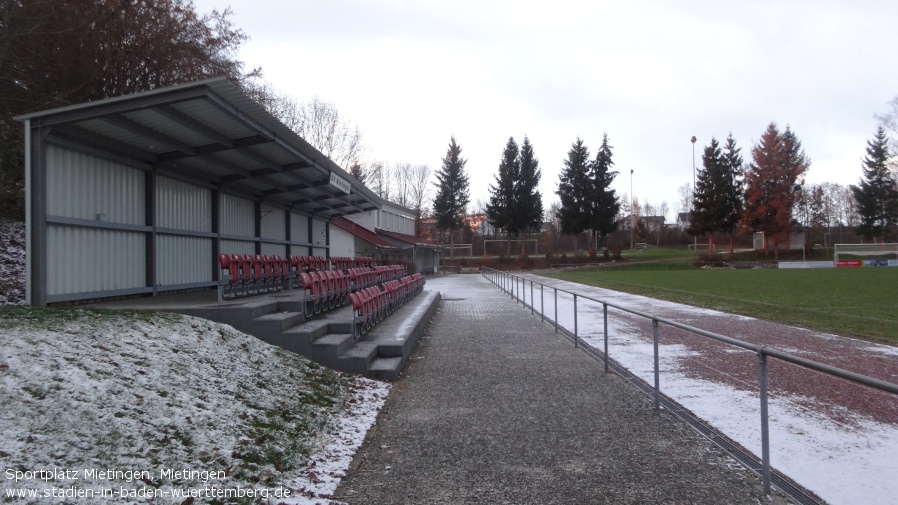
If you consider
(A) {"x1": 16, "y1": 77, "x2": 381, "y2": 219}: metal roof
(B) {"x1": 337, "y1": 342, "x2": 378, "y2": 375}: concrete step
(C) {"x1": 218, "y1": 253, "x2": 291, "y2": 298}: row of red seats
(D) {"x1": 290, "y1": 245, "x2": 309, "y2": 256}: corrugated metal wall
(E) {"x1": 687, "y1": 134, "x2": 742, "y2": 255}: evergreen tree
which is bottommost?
(B) {"x1": 337, "y1": 342, "x2": 378, "y2": 375}: concrete step

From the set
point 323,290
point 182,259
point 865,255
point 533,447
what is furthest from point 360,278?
point 865,255

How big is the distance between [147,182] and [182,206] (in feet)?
3.70

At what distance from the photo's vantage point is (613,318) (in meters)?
12.2

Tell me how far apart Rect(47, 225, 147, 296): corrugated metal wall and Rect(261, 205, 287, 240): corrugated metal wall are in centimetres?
595

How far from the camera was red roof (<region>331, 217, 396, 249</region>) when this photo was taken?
3531 centimetres

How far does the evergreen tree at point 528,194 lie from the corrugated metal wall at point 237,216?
170 ft

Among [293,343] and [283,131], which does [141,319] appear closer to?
[293,343]

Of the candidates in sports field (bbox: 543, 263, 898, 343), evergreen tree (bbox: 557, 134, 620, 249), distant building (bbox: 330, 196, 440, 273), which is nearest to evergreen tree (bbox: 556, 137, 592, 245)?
evergreen tree (bbox: 557, 134, 620, 249)

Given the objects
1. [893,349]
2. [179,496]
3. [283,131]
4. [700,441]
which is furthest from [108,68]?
[893,349]

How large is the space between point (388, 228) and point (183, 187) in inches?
1376

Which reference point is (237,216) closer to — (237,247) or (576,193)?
(237,247)

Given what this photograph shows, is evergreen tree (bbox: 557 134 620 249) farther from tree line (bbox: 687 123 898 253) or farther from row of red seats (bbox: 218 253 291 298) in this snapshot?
row of red seats (bbox: 218 253 291 298)

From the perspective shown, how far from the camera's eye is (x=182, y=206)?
11.1 meters

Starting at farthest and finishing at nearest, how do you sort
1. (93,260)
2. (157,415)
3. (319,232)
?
1. (319,232)
2. (93,260)
3. (157,415)
